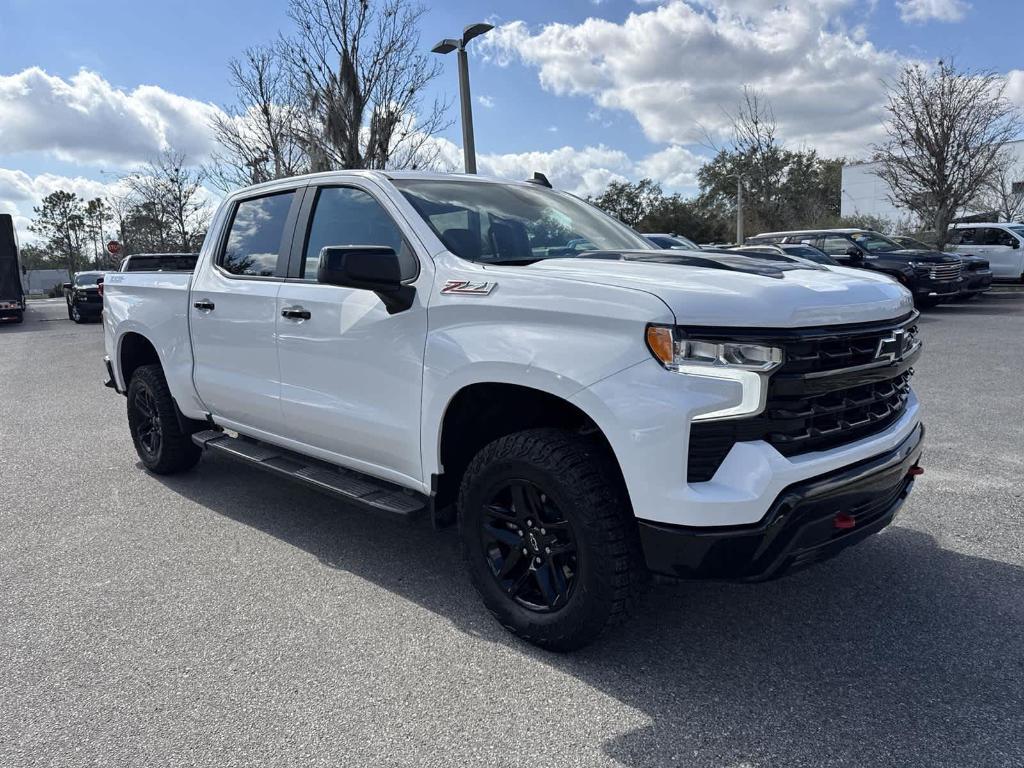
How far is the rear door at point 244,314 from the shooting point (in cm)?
404

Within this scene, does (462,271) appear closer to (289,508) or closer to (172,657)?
(172,657)

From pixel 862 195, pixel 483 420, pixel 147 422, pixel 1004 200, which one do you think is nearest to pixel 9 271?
pixel 147 422

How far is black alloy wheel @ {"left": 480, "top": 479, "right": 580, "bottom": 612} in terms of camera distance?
2.83 metres

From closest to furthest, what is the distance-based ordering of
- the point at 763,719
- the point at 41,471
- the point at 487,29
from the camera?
the point at 763,719
the point at 41,471
the point at 487,29

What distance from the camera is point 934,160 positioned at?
69.9 feet

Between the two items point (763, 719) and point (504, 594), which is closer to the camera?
point (763, 719)

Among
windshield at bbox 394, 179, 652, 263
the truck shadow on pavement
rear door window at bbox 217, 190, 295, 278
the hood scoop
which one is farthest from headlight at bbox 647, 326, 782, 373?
rear door window at bbox 217, 190, 295, 278

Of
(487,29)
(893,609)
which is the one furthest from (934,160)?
(893,609)

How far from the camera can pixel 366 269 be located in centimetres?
299

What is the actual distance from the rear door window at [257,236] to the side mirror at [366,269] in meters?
1.15

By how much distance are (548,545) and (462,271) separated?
111 cm

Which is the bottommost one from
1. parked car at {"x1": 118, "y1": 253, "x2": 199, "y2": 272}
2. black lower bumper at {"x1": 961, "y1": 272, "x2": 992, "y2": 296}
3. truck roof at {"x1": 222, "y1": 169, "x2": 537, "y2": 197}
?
black lower bumper at {"x1": 961, "y1": 272, "x2": 992, "y2": 296}

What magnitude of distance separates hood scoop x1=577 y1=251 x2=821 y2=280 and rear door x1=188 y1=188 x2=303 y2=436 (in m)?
1.69

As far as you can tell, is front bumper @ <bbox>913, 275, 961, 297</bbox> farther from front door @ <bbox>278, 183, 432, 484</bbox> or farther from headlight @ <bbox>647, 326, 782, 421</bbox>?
headlight @ <bbox>647, 326, 782, 421</bbox>
